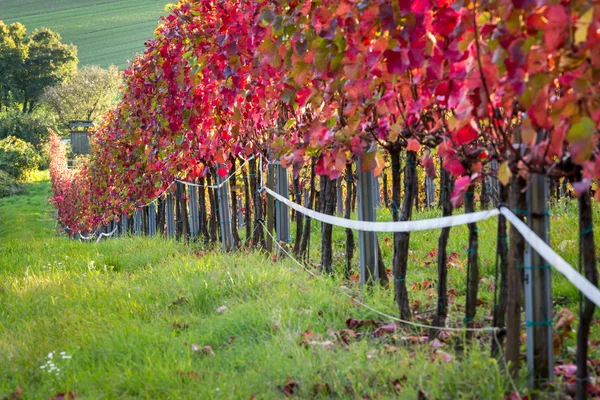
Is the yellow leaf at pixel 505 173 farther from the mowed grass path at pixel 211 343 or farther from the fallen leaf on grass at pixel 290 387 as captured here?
the fallen leaf on grass at pixel 290 387

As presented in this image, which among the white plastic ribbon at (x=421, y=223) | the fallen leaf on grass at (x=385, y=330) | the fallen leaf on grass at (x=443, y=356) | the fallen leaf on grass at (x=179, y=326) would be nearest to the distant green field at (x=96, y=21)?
the fallen leaf on grass at (x=179, y=326)

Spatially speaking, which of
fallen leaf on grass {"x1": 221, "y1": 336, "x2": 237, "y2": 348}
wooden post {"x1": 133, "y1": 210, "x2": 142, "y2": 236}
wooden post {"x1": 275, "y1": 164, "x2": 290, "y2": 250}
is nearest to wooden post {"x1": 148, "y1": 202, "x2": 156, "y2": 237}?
wooden post {"x1": 133, "y1": 210, "x2": 142, "y2": 236}

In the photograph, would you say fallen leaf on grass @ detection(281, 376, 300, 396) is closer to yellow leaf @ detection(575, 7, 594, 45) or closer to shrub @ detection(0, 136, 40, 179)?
yellow leaf @ detection(575, 7, 594, 45)

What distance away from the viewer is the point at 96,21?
387ft

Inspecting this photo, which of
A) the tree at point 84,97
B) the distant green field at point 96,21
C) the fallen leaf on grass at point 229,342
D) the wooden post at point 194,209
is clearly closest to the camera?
the fallen leaf on grass at point 229,342

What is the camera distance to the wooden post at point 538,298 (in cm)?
324

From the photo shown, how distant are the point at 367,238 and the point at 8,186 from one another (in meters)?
48.1

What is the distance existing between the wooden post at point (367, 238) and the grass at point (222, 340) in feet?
0.53

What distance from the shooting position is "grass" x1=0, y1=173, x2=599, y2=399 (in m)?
3.78

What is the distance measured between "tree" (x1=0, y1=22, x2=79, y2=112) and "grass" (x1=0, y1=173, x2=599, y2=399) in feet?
274

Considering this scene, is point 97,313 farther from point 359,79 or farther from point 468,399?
point 468,399

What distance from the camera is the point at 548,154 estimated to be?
3062 millimetres

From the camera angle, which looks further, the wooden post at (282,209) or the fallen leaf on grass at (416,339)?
the wooden post at (282,209)

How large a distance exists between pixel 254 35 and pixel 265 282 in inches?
80.6
